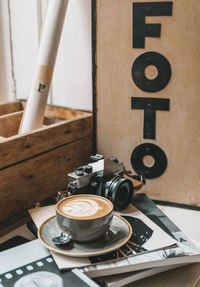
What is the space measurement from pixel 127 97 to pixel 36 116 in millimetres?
253

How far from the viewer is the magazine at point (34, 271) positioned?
23.4 inches

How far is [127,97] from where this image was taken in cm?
97

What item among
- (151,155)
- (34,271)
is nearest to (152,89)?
(151,155)

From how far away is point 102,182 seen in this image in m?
0.80

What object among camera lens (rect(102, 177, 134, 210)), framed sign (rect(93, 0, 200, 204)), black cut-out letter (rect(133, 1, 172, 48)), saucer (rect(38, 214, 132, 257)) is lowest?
saucer (rect(38, 214, 132, 257))

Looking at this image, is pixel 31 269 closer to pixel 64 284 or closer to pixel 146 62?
pixel 64 284

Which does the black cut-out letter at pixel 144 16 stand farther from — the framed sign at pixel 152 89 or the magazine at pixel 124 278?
the magazine at pixel 124 278

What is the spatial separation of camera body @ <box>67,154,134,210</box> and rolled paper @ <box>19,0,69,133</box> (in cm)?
26

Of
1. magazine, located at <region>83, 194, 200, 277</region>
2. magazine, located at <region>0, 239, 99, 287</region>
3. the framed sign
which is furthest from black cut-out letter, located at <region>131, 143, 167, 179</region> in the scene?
magazine, located at <region>0, 239, 99, 287</region>

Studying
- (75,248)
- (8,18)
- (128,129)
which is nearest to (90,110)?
(128,129)

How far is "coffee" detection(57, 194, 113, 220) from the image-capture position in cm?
65

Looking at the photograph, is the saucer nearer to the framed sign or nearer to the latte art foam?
the latte art foam

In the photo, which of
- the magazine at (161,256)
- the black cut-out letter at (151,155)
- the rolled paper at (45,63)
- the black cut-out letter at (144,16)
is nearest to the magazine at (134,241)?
the magazine at (161,256)

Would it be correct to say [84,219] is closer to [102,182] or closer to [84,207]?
[84,207]
